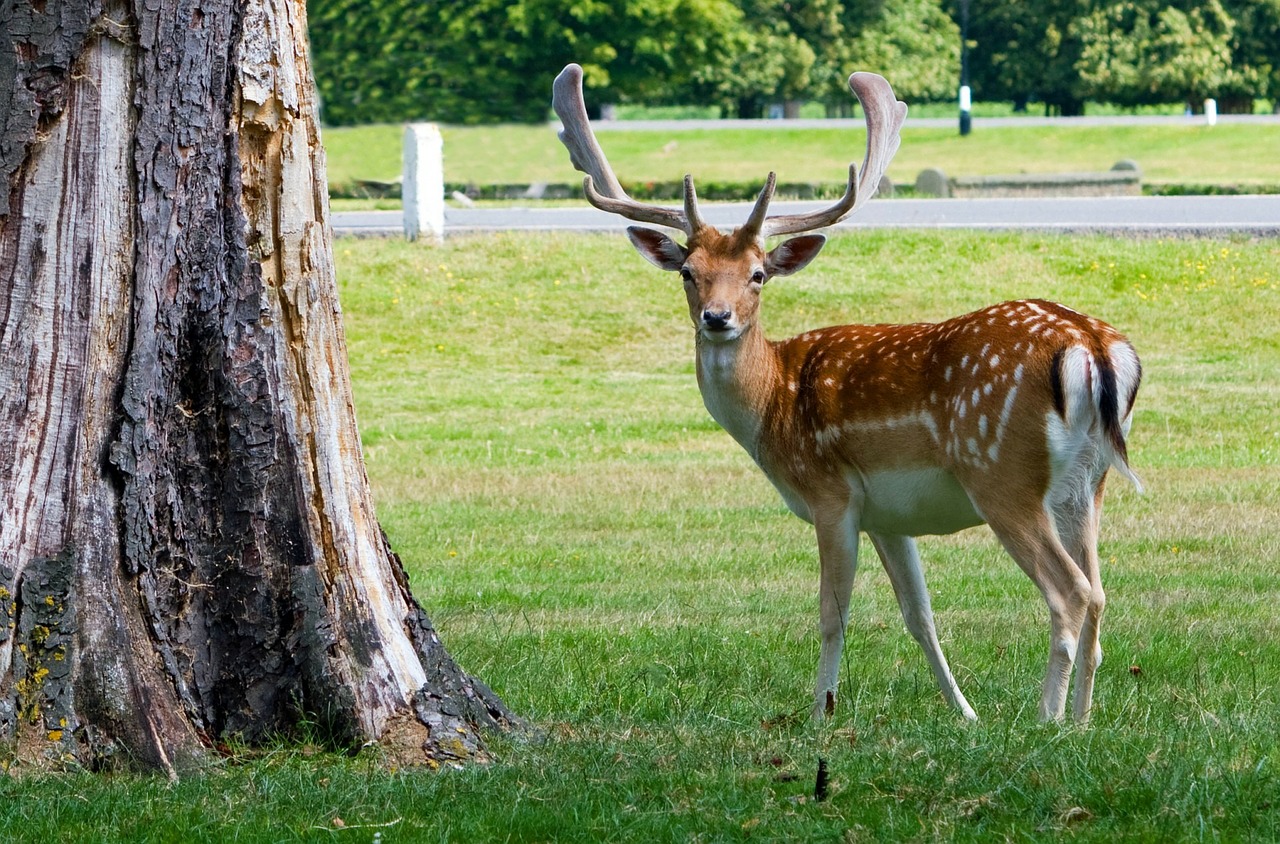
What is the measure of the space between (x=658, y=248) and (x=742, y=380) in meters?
0.76

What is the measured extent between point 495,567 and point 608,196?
2.61 metres

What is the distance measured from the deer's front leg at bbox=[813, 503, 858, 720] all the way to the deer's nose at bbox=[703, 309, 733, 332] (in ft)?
2.70

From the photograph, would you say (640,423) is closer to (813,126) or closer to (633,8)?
(633,8)

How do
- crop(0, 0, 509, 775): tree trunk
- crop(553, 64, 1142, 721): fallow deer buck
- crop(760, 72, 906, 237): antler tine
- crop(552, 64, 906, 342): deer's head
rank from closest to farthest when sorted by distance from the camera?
1. crop(0, 0, 509, 775): tree trunk
2. crop(553, 64, 1142, 721): fallow deer buck
3. crop(552, 64, 906, 342): deer's head
4. crop(760, 72, 906, 237): antler tine

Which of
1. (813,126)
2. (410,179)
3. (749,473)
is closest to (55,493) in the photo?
(749,473)

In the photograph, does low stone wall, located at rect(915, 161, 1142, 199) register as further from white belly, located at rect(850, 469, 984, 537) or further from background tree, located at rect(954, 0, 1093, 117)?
background tree, located at rect(954, 0, 1093, 117)

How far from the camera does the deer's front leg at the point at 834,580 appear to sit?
22.2 ft

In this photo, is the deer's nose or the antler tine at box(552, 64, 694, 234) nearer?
the deer's nose

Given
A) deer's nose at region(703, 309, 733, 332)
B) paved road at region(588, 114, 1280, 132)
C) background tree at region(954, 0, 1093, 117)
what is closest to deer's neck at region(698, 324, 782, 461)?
deer's nose at region(703, 309, 733, 332)

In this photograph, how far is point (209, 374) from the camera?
5.53 m

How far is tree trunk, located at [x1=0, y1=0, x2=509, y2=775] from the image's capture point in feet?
17.5

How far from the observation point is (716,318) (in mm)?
7133

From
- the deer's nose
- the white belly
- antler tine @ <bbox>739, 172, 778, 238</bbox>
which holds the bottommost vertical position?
the white belly

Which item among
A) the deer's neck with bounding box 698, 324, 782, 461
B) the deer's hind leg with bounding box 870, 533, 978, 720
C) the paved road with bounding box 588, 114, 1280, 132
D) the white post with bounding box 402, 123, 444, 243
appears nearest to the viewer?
the deer's hind leg with bounding box 870, 533, 978, 720
